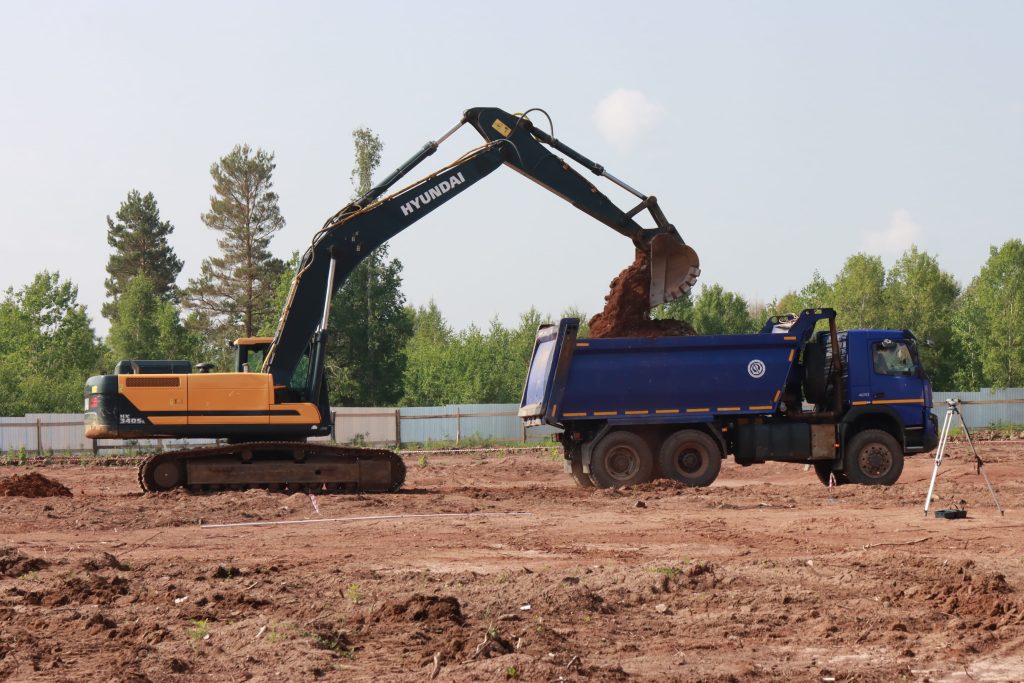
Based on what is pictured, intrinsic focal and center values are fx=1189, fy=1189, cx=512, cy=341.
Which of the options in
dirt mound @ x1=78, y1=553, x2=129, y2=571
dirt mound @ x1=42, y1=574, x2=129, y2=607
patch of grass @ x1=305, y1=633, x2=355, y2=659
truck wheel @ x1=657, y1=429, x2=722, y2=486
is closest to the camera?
patch of grass @ x1=305, y1=633, x2=355, y2=659

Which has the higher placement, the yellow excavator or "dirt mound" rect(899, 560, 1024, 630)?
the yellow excavator

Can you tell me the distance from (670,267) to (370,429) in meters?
23.3

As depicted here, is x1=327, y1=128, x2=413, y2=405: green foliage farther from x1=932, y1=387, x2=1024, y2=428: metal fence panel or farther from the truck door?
the truck door

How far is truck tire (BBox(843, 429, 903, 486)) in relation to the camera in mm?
20406

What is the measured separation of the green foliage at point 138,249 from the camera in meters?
76.4

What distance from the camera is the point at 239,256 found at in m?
70.4

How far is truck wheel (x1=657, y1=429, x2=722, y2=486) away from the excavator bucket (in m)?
2.38

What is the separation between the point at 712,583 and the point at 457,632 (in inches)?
107

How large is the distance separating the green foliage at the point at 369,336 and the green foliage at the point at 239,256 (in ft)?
58.6

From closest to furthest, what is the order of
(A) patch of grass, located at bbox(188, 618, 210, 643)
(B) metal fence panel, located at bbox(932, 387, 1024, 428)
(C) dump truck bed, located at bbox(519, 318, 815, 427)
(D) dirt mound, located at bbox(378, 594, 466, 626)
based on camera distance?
(A) patch of grass, located at bbox(188, 618, 210, 643) → (D) dirt mound, located at bbox(378, 594, 466, 626) → (C) dump truck bed, located at bbox(519, 318, 815, 427) → (B) metal fence panel, located at bbox(932, 387, 1024, 428)

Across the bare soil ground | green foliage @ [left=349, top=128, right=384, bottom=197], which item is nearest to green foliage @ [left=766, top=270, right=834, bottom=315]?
green foliage @ [left=349, top=128, right=384, bottom=197]

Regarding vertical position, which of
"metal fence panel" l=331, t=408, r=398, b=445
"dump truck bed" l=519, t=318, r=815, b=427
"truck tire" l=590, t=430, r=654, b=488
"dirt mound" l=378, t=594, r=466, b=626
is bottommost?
"dirt mound" l=378, t=594, r=466, b=626

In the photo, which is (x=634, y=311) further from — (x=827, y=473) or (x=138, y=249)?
(x=138, y=249)

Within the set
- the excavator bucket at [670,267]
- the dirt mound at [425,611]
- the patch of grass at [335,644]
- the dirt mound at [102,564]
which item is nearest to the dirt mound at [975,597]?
the dirt mound at [425,611]
